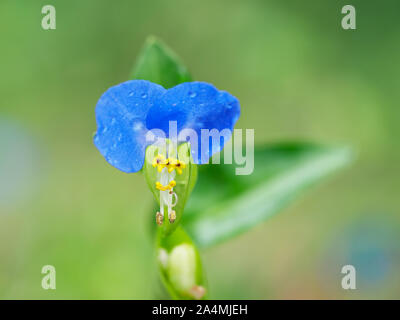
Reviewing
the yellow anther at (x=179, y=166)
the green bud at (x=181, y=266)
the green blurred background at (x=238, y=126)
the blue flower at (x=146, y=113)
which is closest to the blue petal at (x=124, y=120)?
the blue flower at (x=146, y=113)

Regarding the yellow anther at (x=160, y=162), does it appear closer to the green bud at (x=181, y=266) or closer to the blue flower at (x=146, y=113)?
the blue flower at (x=146, y=113)

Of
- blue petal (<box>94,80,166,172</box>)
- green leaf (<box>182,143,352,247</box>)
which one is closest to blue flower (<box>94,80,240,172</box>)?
blue petal (<box>94,80,166,172</box>)

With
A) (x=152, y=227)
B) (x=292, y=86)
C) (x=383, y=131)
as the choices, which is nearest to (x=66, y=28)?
(x=292, y=86)

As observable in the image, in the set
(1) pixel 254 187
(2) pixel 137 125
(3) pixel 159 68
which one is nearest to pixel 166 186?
(2) pixel 137 125

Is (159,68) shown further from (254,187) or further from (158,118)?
(254,187)

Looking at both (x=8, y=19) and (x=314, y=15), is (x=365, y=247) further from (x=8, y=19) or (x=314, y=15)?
(x=8, y=19)

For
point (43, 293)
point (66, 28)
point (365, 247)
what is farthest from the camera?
point (66, 28)
